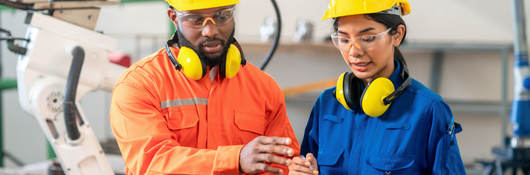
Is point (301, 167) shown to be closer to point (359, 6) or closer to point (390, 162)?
point (390, 162)

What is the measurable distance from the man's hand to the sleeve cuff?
0.12 ft

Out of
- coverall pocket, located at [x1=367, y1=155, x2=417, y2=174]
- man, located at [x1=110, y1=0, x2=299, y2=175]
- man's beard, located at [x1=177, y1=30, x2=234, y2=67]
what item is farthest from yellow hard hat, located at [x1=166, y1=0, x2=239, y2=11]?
coverall pocket, located at [x1=367, y1=155, x2=417, y2=174]

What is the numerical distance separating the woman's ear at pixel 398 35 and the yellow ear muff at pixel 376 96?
142mm

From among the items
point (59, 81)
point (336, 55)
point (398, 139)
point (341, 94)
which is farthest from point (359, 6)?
point (336, 55)

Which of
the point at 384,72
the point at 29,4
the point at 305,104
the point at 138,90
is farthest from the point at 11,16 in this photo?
the point at 384,72

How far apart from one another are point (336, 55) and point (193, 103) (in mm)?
4313

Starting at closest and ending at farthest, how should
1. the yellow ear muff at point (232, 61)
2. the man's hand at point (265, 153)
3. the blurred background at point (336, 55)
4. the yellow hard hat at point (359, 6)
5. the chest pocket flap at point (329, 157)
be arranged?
the man's hand at point (265, 153) < the yellow hard hat at point (359, 6) < the chest pocket flap at point (329, 157) < the yellow ear muff at point (232, 61) < the blurred background at point (336, 55)

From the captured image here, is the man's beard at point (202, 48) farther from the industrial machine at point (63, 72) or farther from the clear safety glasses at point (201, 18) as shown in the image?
the industrial machine at point (63, 72)

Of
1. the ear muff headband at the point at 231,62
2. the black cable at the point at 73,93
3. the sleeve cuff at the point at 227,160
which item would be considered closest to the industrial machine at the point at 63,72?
the black cable at the point at 73,93

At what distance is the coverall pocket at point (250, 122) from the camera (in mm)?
1776

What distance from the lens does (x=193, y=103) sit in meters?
1.72

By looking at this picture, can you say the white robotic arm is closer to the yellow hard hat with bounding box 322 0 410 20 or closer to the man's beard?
the man's beard

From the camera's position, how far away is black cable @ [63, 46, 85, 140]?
197cm

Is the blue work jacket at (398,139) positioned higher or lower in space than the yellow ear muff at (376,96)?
lower
